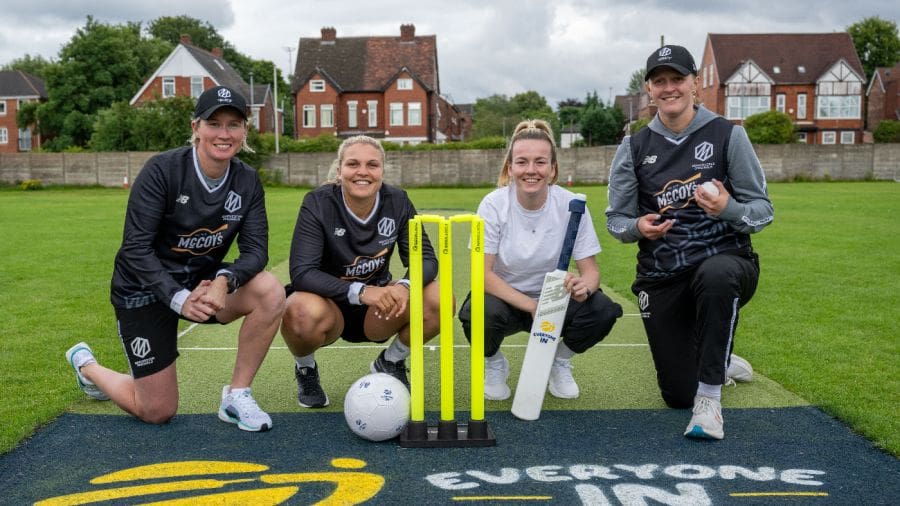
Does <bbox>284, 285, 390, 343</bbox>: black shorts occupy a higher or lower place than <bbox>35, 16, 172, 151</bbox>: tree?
lower

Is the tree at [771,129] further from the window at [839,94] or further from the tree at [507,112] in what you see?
the tree at [507,112]

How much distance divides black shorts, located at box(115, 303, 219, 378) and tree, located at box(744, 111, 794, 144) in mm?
45416

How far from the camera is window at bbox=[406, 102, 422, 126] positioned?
188ft

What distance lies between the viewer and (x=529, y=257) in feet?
16.9

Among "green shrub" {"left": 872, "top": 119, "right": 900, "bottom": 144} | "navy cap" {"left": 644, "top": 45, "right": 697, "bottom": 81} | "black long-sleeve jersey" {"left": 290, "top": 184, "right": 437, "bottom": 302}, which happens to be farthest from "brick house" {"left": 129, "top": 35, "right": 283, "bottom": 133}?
"navy cap" {"left": 644, "top": 45, "right": 697, "bottom": 81}

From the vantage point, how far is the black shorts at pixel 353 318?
5105mm

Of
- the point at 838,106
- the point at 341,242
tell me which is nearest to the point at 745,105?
Result: the point at 838,106

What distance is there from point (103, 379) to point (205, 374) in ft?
3.58

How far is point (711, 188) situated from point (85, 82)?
63944mm

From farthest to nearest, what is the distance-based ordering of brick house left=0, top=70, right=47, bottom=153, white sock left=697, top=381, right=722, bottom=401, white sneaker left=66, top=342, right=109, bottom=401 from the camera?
brick house left=0, top=70, right=47, bottom=153, white sneaker left=66, top=342, right=109, bottom=401, white sock left=697, top=381, right=722, bottom=401

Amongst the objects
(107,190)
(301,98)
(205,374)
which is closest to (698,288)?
(205,374)

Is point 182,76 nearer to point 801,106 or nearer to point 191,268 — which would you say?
point 801,106

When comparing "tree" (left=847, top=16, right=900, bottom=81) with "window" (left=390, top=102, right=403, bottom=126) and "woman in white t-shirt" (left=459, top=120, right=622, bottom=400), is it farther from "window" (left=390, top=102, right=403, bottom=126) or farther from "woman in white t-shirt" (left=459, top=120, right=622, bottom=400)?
"woman in white t-shirt" (left=459, top=120, right=622, bottom=400)

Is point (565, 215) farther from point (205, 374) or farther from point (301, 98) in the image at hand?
point (301, 98)
